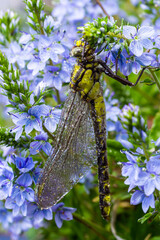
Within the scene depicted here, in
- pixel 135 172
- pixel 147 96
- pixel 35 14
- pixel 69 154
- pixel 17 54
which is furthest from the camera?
pixel 147 96

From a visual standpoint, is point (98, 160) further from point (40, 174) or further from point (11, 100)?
point (11, 100)

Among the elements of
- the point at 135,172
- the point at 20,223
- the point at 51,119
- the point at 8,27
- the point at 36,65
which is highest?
the point at 8,27

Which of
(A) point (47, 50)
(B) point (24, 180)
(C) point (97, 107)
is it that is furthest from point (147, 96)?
(B) point (24, 180)

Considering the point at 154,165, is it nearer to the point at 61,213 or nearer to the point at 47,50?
the point at 61,213

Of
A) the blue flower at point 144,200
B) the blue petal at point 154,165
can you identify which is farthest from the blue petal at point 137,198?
the blue petal at point 154,165

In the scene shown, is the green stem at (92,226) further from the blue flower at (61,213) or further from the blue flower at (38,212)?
the blue flower at (38,212)

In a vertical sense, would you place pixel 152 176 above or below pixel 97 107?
below

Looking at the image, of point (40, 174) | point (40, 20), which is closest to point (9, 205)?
point (40, 174)
